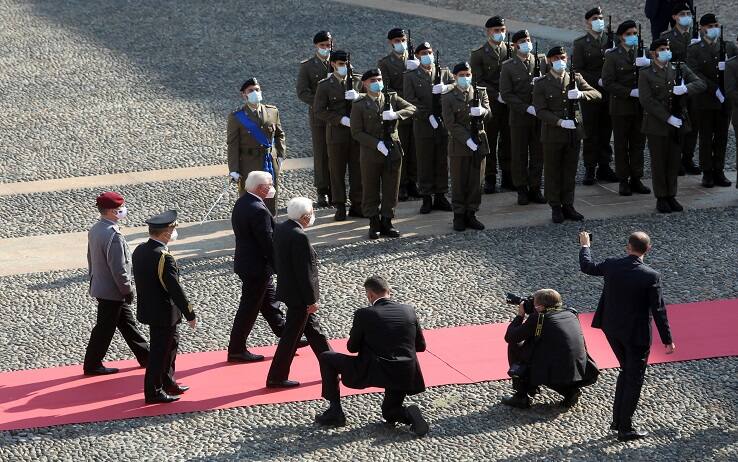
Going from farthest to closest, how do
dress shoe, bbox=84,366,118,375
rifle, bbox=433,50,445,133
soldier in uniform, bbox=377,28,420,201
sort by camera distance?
soldier in uniform, bbox=377,28,420,201
rifle, bbox=433,50,445,133
dress shoe, bbox=84,366,118,375

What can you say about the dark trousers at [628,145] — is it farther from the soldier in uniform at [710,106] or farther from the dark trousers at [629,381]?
the dark trousers at [629,381]

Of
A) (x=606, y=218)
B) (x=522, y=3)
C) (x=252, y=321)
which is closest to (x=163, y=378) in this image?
(x=252, y=321)

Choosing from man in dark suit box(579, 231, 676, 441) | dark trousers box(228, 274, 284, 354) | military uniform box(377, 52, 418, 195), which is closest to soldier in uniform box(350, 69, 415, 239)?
military uniform box(377, 52, 418, 195)

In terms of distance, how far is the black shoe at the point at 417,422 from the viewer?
915 cm

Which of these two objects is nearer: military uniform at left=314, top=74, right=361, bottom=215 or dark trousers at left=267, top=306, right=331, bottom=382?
dark trousers at left=267, top=306, right=331, bottom=382

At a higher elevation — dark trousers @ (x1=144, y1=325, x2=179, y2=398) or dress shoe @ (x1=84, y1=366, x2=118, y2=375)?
dark trousers @ (x1=144, y1=325, x2=179, y2=398)

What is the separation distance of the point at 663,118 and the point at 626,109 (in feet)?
2.80

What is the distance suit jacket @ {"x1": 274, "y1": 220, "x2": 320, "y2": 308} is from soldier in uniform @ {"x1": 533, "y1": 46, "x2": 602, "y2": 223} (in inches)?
201

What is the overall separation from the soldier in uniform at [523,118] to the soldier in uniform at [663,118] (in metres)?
1.14

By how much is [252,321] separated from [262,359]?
346mm

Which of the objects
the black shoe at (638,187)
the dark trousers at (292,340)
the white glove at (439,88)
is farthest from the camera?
the black shoe at (638,187)

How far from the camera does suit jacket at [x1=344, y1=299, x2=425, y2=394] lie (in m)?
9.07

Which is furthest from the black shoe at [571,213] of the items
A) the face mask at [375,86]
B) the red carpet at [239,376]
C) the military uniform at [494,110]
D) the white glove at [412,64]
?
the red carpet at [239,376]

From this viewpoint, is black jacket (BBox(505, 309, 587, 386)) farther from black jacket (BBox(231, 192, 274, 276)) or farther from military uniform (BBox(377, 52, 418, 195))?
military uniform (BBox(377, 52, 418, 195))
